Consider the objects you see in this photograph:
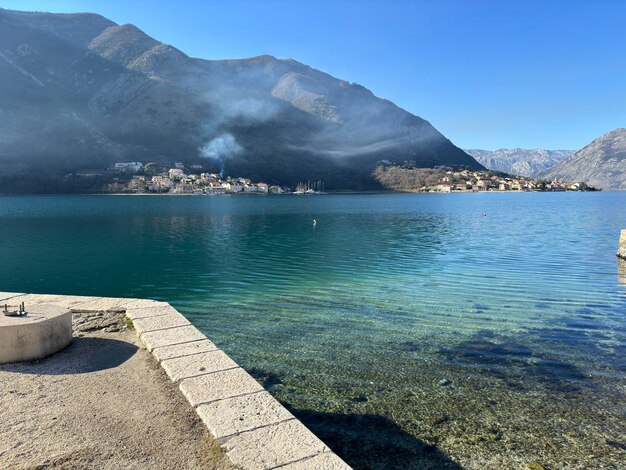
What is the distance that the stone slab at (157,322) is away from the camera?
30.7 ft

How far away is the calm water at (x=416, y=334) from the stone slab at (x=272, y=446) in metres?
2.34

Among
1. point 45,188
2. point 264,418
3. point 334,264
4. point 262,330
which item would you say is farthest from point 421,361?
point 45,188

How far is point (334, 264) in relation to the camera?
30.2m

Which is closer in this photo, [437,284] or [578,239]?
[437,284]

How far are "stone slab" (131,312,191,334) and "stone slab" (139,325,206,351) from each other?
217 mm

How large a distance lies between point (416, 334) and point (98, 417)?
1043 centimetres

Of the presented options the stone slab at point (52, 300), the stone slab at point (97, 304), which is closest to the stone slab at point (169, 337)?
the stone slab at point (97, 304)

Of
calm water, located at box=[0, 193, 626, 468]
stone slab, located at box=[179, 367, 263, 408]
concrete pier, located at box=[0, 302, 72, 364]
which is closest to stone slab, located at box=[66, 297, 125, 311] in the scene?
concrete pier, located at box=[0, 302, 72, 364]

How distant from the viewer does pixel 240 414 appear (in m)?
5.81

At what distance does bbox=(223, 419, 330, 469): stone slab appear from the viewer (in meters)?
4.77

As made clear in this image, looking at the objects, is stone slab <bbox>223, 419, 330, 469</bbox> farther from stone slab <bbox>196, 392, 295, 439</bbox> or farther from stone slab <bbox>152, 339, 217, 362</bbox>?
stone slab <bbox>152, 339, 217, 362</bbox>

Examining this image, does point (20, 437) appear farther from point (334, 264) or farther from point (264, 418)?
point (334, 264)

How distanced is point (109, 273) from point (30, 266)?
23.6 ft

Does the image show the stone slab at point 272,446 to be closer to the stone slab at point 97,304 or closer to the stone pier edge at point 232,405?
the stone pier edge at point 232,405
